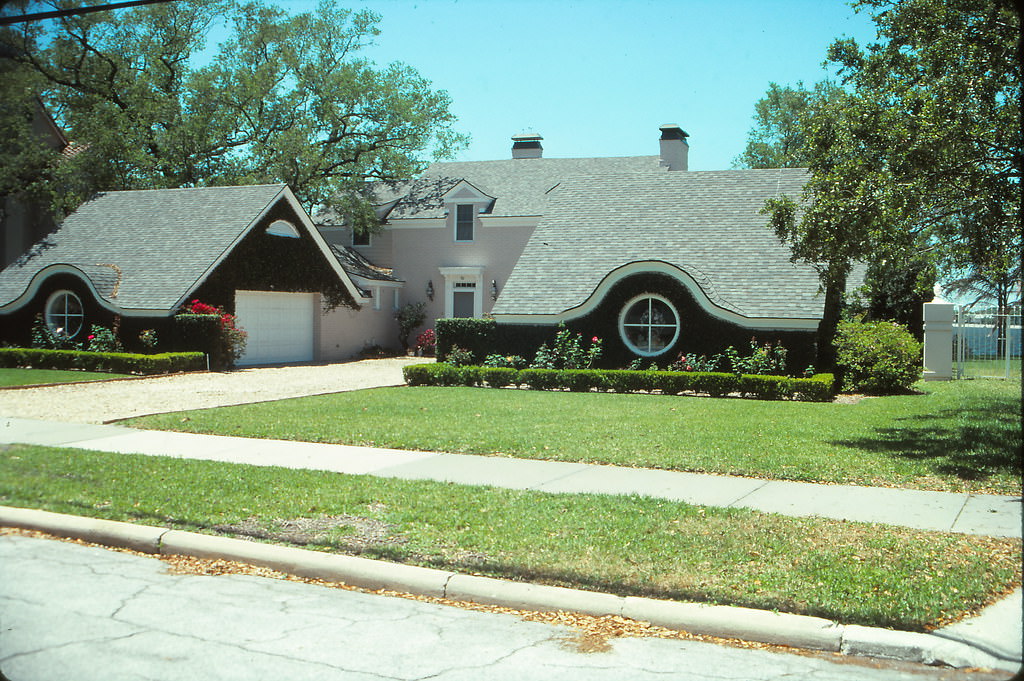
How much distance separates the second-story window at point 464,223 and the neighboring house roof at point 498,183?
0.70 m

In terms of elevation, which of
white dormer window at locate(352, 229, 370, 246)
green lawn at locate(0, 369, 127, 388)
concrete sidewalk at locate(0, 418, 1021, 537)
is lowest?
concrete sidewalk at locate(0, 418, 1021, 537)

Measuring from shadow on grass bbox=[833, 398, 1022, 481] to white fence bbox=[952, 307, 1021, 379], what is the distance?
9206 millimetres

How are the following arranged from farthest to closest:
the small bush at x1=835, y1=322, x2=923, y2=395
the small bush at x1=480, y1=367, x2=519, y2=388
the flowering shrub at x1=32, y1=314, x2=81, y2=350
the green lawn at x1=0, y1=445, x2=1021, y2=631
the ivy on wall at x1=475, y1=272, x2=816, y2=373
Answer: the flowering shrub at x1=32, y1=314, x2=81, y2=350 < the small bush at x1=480, y1=367, x2=519, y2=388 < the ivy on wall at x1=475, y1=272, x2=816, y2=373 < the small bush at x1=835, y1=322, x2=923, y2=395 < the green lawn at x1=0, y1=445, x2=1021, y2=631

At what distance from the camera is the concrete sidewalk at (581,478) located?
7.67 metres

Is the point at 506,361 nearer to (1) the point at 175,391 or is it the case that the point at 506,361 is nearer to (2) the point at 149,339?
(1) the point at 175,391

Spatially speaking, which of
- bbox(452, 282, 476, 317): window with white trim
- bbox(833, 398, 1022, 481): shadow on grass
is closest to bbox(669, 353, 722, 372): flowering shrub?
bbox(833, 398, 1022, 481): shadow on grass

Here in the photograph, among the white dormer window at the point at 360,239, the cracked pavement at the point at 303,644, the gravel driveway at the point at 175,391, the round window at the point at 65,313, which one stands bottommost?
the cracked pavement at the point at 303,644

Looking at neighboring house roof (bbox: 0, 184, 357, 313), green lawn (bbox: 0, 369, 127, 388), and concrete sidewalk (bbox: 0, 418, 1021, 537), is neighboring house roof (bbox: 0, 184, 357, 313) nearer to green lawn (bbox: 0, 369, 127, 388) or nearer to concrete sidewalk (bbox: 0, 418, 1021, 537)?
green lawn (bbox: 0, 369, 127, 388)

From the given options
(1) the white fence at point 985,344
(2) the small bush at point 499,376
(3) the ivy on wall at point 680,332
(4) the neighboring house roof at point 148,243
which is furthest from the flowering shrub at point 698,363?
(4) the neighboring house roof at point 148,243

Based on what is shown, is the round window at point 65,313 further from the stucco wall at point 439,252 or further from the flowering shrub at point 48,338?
the stucco wall at point 439,252

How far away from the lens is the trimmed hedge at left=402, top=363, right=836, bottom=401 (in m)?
18.3

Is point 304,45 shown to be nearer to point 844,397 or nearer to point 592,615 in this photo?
point 844,397

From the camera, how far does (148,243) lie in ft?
90.3

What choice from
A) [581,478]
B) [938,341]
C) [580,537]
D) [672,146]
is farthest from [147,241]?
[580,537]
